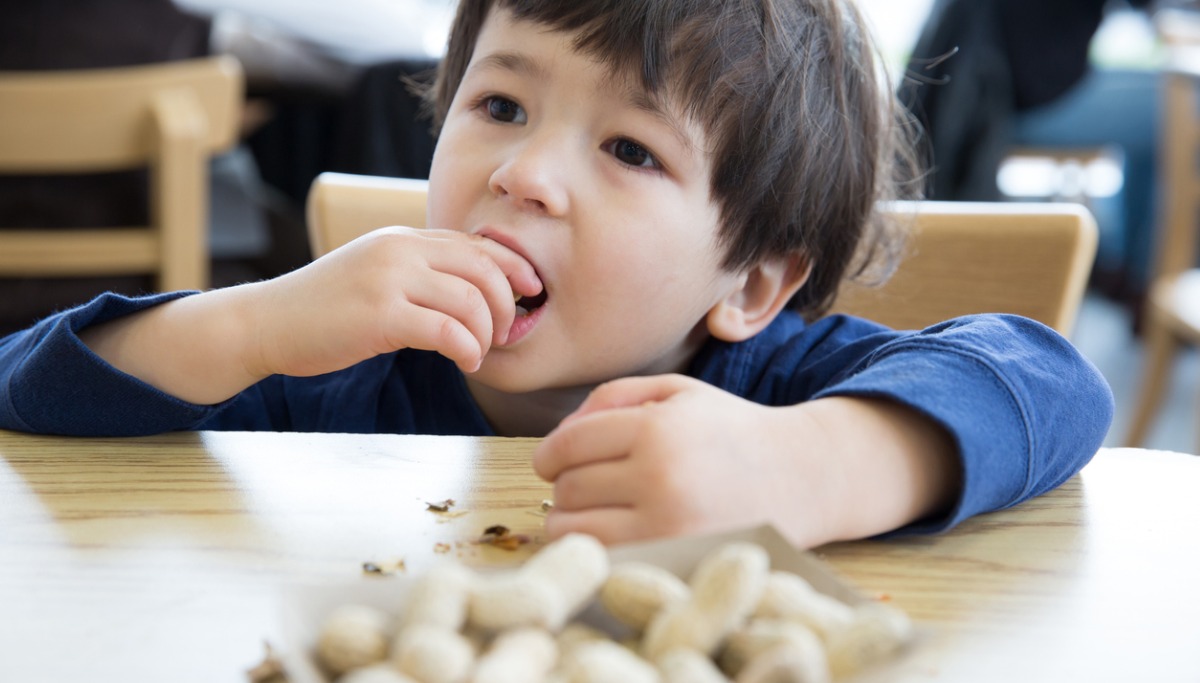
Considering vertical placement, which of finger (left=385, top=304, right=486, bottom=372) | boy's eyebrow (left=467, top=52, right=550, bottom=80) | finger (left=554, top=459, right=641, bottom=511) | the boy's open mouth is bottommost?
the boy's open mouth

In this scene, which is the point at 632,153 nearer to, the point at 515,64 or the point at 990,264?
the point at 515,64

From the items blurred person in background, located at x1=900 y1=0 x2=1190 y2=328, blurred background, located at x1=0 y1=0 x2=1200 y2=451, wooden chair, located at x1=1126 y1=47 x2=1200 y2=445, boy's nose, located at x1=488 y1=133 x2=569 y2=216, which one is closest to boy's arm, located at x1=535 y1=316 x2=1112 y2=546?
boy's nose, located at x1=488 y1=133 x2=569 y2=216

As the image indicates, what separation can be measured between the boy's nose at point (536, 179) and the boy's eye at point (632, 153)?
0.05 metres

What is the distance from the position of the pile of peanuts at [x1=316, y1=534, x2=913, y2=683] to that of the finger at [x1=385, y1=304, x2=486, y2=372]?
0.92ft

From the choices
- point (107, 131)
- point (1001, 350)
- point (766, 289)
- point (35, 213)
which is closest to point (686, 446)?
point (1001, 350)

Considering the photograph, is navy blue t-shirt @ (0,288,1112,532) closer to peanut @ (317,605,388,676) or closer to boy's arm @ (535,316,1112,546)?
boy's arm @ (535,316,1112,546)

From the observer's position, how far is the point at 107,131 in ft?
5.74

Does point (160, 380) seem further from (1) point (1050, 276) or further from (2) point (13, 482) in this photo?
(1) point (1050, 276)

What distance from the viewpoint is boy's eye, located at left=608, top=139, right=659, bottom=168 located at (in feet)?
2.70

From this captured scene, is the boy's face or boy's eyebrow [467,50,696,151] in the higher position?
boy's eyebrow [467,50,696,151]

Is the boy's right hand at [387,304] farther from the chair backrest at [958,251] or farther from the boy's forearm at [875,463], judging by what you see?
the chair backrest at [958,251]

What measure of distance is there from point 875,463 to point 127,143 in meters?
1.51

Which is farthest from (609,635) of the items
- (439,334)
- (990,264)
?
(990,264)

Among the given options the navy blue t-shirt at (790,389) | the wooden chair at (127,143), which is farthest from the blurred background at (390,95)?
the navy blue t-shirt at (790,389)
